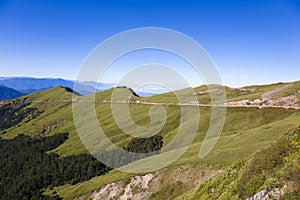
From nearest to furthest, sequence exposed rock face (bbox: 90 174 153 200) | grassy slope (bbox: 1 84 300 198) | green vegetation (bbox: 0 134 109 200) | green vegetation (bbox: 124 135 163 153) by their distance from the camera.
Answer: grassy slope (bbox: 1 84 300 198) < exposed rock face (bbox: 90 174 153 200) < green vegetation (bbox: 0 134 109 200) < green vegetation (bbox: 124 135 163 153)

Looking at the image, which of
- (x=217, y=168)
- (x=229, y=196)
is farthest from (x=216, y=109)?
(x=229, y=196)

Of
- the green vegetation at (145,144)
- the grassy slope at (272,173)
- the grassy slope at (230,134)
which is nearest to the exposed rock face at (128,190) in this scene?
the grassy slope at (230,134)

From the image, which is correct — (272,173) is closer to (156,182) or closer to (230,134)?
(156,182)

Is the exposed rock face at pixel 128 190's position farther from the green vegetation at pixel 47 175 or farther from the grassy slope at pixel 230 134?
the green vegetation at pixel 47 175

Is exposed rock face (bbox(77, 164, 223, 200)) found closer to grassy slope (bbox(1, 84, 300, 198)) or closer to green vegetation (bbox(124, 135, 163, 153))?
grassy slope (bbox(1, 84, 300, 198))

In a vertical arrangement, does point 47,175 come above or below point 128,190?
below

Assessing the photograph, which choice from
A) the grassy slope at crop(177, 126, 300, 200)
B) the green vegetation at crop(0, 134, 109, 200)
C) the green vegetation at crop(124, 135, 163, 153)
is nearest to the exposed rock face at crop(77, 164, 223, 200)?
the grassy slope at crop(177, 126, 300, 200)

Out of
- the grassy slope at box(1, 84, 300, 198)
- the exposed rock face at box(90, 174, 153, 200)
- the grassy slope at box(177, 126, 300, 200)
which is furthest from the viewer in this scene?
the exposed rock face at box(90, 174, 153, 200)

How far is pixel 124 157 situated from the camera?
5556 inches

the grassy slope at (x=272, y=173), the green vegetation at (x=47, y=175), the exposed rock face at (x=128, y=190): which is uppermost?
the grassy slope at (x=272, y=173)

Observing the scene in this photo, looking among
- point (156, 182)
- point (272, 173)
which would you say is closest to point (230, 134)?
point (156, 182)

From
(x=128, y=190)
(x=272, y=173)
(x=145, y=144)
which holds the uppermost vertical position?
(x=272, y=173)

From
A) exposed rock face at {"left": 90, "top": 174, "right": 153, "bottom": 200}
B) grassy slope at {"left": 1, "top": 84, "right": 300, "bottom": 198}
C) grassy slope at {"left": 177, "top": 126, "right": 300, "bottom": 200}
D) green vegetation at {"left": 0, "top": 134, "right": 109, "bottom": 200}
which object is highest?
grassy slope at {"left": 177, "top": 126, "right": 300, "bottom": 200}

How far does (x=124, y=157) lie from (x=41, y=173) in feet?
239
